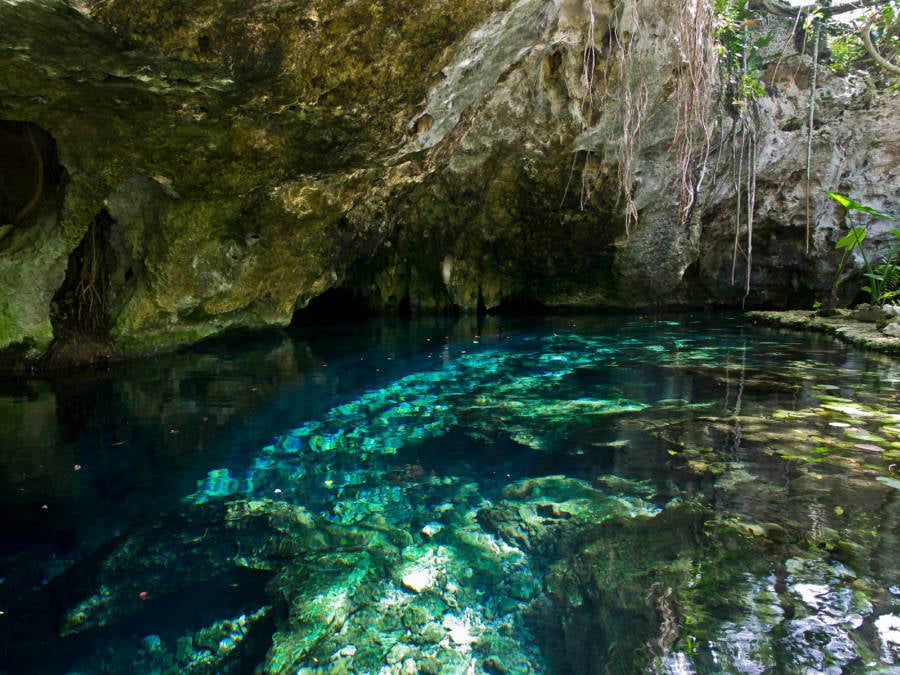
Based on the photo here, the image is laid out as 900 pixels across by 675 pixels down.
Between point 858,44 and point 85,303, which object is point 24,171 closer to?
point 85,303

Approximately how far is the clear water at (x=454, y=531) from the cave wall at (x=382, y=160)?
86.6 inches

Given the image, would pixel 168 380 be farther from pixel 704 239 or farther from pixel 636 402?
pixel 704 239

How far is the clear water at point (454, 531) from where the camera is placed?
1.60 m

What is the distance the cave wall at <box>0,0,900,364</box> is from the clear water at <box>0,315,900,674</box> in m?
2.20

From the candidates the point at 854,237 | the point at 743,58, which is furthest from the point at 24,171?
the point at 854,237

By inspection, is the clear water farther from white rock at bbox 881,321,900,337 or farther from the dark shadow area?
white rock at bbox 881,321,900,337

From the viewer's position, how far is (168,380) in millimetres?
5270

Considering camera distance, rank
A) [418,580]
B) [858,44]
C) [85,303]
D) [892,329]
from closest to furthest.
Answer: [418,580]
[85,303]
[892,329]
[858,44]

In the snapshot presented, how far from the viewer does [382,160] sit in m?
6.18

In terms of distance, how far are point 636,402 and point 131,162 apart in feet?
16.5

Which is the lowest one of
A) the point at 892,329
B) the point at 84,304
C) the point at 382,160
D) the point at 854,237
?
the point at 892,329

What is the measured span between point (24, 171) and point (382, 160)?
358 cm

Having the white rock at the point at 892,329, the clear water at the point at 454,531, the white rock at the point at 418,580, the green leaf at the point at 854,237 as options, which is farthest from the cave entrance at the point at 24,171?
the green leaf at the point at 854,237

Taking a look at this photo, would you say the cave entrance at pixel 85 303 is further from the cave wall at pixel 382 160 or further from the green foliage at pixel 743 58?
the green foliage at pixel 743 58
